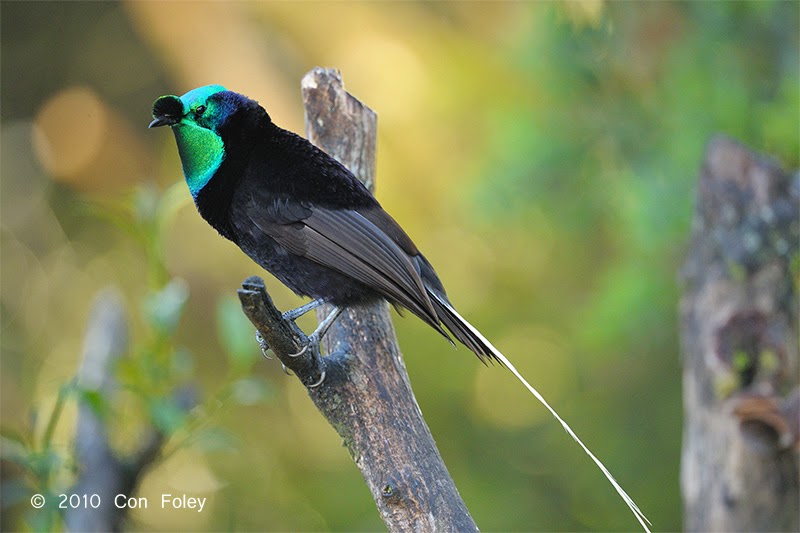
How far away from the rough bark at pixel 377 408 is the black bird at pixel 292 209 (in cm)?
12

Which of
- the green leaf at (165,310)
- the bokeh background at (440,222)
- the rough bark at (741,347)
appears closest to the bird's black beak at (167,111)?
the bokeh background at (440,222)

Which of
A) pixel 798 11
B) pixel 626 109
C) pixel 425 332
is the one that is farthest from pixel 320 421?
pixel 798 11

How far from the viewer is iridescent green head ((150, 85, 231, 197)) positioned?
2.66m

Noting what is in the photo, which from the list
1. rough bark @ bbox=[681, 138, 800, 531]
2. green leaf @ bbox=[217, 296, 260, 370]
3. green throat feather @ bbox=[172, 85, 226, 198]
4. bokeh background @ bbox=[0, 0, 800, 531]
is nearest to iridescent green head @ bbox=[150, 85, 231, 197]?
green throat feather @ bbox=[172, 85, 226, 198]

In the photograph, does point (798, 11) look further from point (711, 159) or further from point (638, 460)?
point (638, 460)

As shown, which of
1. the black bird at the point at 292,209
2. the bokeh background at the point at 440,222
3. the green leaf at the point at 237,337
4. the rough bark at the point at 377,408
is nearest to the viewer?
the rough bark at the point at 377,408

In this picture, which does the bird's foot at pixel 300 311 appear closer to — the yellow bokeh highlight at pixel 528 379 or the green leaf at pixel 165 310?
the green leaf at pixel 165 310

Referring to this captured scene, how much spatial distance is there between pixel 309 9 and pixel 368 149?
355 centimetres

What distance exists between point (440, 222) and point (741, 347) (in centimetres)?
260

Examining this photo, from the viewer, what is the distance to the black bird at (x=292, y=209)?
255 cm

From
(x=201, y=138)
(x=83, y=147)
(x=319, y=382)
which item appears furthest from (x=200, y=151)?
(x=83, y=147)

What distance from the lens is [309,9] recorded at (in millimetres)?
6301

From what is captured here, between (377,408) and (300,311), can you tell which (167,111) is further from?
(377,408)

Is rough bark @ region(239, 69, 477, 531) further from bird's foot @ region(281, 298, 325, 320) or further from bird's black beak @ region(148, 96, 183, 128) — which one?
bird's black beak @ region(148, 96, 183, 128)
